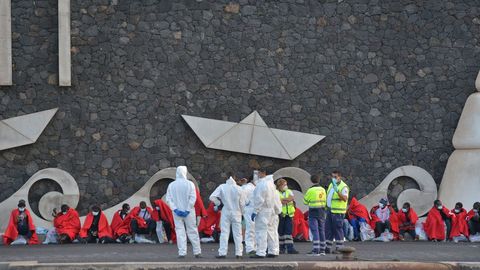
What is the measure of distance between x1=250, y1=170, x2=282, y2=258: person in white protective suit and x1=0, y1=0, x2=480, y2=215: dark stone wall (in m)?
7.36

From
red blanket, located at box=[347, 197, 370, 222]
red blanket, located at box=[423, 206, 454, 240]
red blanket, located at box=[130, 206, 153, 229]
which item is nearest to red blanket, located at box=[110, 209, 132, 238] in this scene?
red blanket, located at box=[130, 206, 153, 229]

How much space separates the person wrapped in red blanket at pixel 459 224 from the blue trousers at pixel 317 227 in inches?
259

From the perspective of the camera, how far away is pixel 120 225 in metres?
29.2

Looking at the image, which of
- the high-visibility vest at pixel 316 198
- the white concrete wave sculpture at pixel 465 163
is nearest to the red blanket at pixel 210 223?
the white concrete wave sculpture at pixel 465 163

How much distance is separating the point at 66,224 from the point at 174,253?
16.2ft

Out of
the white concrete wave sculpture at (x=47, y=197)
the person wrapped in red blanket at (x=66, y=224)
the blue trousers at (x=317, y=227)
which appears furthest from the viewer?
the white concrete wave sculpture at (x=47, y=197)

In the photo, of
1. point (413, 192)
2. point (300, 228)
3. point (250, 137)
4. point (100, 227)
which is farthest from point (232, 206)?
point (413, 192)

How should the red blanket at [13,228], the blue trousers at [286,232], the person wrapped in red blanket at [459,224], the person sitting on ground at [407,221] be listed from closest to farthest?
the blue trousers at [286,232]
the red blanket at [13,228]
the person wrapped in red blanket at [459,224]
the person sitting on ground at [407,221]

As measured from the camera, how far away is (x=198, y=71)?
3072cm

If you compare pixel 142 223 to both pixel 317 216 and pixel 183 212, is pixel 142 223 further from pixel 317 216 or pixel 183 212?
pixel 183 212

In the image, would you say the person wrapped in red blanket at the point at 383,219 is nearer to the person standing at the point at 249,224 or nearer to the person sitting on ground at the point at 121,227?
the person sitting on ground at the point at 121,227

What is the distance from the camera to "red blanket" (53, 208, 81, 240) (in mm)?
29000

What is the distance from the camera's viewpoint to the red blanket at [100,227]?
1144 inches

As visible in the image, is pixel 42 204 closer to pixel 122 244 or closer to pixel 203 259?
pixel 122 244
